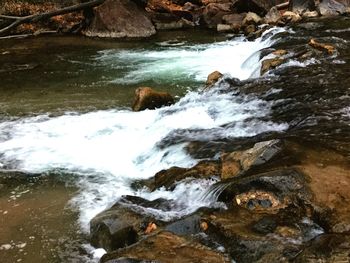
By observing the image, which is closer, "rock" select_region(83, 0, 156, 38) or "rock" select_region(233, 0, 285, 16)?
"rock" select_region(83, 0, 156, 38)

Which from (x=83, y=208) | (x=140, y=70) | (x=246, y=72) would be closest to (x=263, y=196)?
(x=83, y=208)

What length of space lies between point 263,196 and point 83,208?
2.10 metres

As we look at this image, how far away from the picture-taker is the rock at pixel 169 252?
11.5 feet

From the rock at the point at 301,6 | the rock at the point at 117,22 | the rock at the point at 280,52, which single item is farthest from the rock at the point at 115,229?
the rock at the point at 301,6

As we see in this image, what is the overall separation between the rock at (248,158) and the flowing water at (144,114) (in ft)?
0.93

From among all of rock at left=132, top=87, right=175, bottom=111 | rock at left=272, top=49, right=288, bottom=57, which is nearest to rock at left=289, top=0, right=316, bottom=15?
rock at left=272, top=49, right=288, bottom=57

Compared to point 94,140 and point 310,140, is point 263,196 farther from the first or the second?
point 94,140

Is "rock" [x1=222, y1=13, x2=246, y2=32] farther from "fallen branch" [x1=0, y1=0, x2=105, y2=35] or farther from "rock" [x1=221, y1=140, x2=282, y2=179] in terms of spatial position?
"rock" [x1=221, y1=140, x2=282, y2=179]

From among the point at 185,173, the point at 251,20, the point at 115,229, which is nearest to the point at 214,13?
the point at 251,20

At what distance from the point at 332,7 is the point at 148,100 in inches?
403

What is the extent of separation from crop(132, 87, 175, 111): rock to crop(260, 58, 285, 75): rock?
2.24 metres

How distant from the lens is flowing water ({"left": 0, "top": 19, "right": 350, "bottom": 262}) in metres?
5.93

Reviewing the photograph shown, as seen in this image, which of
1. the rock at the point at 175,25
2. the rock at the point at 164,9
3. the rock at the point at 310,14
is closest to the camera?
the rock at the point at 310,14

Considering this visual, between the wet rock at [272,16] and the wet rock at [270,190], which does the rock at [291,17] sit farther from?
the wet rock at [270,190]
